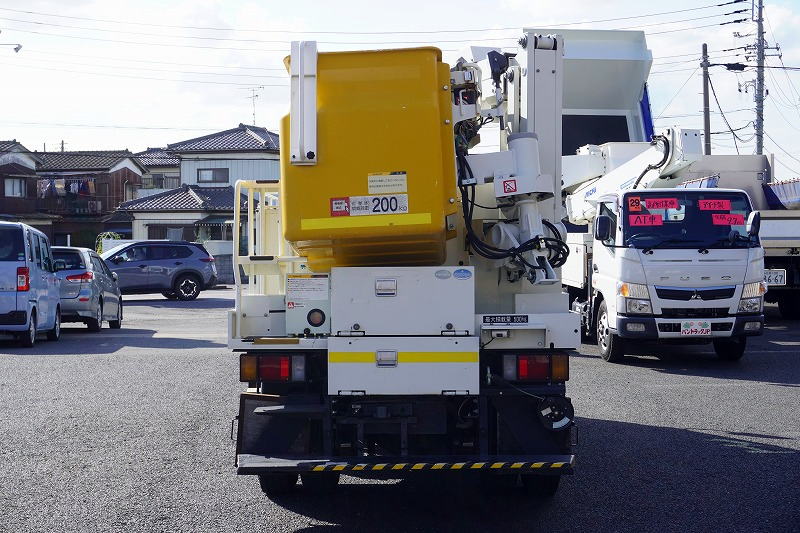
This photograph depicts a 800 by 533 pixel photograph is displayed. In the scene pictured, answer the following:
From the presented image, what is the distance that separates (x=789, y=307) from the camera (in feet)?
63.5

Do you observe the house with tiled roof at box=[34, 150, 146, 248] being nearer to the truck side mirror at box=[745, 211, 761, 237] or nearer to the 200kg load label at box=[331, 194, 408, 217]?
the truck side mirror at box=[745, 211, 761, 237]

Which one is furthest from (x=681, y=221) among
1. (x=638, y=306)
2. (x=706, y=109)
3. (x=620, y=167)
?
(x=706, y=109)

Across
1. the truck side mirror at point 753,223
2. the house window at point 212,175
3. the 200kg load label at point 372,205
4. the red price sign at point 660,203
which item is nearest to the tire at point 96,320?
the red price sign at point 660,203

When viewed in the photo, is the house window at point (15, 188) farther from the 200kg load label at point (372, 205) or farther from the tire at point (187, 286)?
the 200kg load label at point (372, 205)

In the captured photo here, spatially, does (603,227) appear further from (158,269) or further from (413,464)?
(158,269)

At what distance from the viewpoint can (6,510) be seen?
6148mm

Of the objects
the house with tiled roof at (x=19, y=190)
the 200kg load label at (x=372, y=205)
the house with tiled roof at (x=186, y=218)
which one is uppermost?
the house with tiled roof at (x=19, y=190)

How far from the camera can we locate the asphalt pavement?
5.94m

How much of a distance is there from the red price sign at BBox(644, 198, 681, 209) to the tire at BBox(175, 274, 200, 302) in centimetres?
1929

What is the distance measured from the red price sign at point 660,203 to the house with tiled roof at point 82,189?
153 feet

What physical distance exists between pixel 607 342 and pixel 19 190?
4870 cm

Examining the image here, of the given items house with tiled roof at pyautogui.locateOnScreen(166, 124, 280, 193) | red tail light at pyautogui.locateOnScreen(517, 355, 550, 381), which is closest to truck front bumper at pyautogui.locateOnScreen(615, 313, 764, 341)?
red tail light at pyautogui.locateOnScreen(517, 355, 550, 381)

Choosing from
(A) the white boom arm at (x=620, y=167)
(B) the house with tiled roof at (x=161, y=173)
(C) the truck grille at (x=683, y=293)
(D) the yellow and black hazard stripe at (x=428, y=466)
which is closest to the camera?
(D) the yellow and black hazard stripe at (x=428, y=466)

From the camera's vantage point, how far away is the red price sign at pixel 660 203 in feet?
41.3
